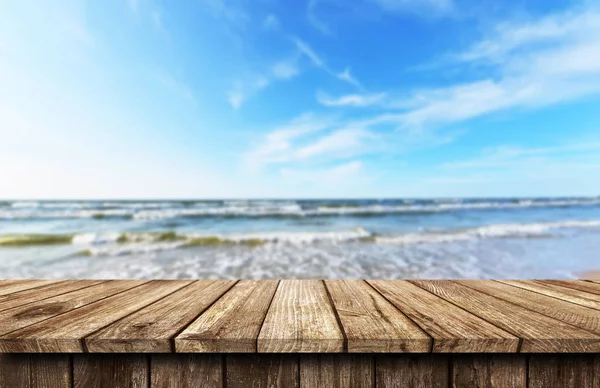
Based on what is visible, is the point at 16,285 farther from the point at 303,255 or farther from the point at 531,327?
the point at 303,255

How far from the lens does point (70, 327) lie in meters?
0.79

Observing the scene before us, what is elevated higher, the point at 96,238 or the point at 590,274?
the point at 96,238

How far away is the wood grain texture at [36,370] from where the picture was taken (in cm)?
77

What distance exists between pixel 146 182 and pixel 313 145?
16.6m

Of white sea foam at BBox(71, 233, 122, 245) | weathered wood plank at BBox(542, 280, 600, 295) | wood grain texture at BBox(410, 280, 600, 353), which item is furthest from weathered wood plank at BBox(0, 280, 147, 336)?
white sea foam at BBox(71, 233, 122, 245)

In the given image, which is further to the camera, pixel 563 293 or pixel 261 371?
pixel 563 293

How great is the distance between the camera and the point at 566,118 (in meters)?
19.6

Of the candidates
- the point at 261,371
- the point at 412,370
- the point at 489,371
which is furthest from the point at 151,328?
the point at 489,371

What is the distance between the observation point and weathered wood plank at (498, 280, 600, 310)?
1.05 m

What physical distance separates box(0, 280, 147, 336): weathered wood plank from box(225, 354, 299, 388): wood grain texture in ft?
2.01

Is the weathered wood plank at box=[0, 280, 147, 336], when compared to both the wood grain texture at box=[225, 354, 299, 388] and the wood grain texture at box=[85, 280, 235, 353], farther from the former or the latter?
the wood grain texture at box=[225, 354, 299, 388]

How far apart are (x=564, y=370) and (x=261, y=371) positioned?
2.71 feet

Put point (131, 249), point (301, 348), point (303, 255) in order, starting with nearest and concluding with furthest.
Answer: point (301, 348)
point (303, 255)
point (131, 249)

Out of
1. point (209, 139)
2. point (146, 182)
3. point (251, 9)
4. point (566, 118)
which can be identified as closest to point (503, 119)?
point (566, 118)
